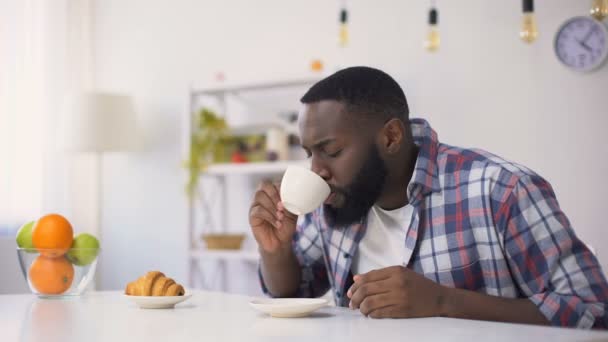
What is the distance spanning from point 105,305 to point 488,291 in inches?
28.7

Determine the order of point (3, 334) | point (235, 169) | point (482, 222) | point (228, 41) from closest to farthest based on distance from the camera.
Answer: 1. point (3, 334)
2. point (482, 222)
3. point (235, 169)
4. point (228, 41)

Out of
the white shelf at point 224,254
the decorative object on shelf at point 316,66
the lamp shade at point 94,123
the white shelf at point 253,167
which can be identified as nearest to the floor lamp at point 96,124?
the lamp shade at point 94,123

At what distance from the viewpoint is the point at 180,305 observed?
1.22m

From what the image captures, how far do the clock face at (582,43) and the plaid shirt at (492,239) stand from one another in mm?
1648

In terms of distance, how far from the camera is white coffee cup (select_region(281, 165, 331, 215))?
122 cm

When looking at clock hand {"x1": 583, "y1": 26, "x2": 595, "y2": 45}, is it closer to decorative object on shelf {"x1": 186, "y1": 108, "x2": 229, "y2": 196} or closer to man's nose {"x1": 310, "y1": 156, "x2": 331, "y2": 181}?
decorative object on shelf {"x1": 186, "y1": 108, "x2": 229, "y2": 196}

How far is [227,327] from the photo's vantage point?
91cm

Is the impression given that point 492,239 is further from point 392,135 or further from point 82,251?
point 82,251

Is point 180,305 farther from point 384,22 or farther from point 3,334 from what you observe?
point 384,22

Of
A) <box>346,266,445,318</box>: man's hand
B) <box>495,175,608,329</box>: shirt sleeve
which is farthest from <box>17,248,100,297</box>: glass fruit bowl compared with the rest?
<box>495,175,608,329</box>: shirt sleeve

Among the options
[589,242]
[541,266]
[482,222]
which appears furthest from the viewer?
[589,242]

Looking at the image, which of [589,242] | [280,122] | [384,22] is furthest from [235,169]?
[589,242]

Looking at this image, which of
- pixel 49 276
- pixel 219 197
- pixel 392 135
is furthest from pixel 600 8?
pixel 219 197

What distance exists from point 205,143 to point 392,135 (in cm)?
200
